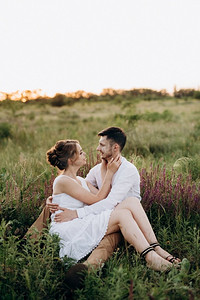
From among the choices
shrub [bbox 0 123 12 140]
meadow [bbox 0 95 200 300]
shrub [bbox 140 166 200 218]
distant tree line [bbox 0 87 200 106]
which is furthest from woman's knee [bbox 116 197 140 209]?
distant tree line [bbox 0 87 200 106]

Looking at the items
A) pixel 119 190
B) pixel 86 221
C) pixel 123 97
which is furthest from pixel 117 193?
pixel 123 97

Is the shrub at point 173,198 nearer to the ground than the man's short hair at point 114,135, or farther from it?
nearer to the ground

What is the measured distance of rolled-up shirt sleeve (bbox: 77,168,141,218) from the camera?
374 cm

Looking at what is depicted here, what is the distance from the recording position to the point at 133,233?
3.38m

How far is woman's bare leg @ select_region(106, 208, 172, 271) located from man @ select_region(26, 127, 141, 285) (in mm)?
144

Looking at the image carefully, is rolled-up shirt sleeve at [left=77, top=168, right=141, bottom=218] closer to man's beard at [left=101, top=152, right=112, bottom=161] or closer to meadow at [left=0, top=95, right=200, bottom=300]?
man's beard at [left=101, top=152, right=112, bottom=161]

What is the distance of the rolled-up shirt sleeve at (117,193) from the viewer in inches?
147

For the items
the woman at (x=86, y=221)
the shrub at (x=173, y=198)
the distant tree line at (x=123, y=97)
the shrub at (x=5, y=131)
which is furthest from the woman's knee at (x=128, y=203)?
the distant tree line at (x=123, y=97)

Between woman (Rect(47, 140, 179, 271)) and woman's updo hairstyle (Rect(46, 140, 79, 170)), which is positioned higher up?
woman's updo hairstyle (Rect(46, 140, 79, 170))

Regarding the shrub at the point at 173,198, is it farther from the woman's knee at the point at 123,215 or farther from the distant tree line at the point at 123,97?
the distant tree line at the point at 123,97

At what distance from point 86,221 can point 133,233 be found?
0.50m

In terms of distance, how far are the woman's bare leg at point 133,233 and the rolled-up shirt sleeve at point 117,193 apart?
0.64 ft

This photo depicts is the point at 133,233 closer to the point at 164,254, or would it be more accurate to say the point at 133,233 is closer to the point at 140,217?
the point at 140,217

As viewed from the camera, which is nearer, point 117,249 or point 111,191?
point 117,249
